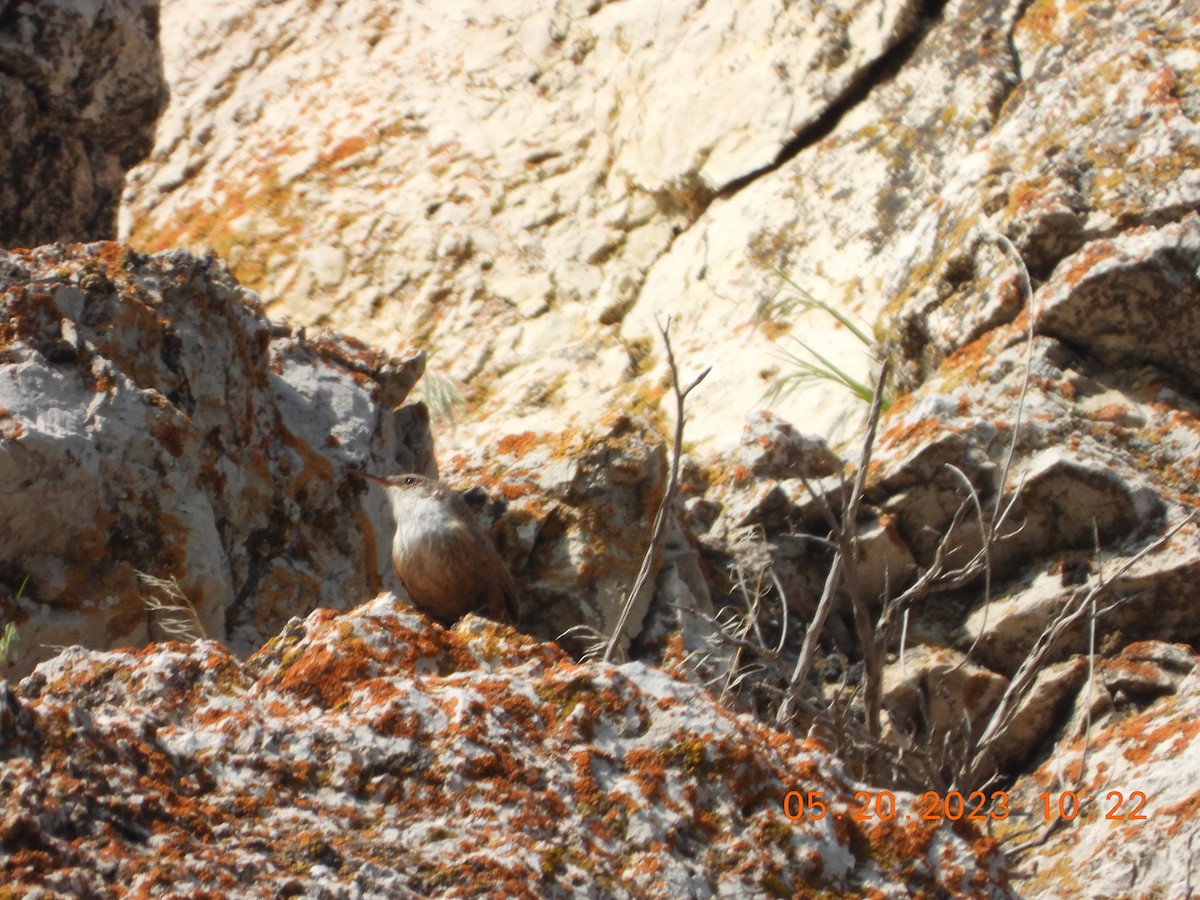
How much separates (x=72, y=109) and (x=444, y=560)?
3.29m

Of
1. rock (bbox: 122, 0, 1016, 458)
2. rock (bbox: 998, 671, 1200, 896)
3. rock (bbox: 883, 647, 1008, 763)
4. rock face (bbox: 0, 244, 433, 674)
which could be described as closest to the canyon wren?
rock face (bbox: 0, 244, 433, 674)

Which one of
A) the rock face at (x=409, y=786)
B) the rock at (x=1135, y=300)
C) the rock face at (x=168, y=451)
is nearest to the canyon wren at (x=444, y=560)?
the rock face at (x=168, y=451)

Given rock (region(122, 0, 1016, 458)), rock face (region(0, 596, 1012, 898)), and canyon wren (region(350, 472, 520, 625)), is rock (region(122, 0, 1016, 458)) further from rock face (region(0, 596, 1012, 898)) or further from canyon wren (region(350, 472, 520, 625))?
rock face (region(0, 596, 1012, 898))

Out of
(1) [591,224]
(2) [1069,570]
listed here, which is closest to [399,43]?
(1) [591,224]

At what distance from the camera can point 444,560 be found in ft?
15.1

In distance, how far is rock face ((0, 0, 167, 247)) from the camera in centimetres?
614

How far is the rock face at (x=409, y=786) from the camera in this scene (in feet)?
6.79

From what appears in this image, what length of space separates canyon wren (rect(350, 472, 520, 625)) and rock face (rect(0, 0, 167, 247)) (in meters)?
2.64

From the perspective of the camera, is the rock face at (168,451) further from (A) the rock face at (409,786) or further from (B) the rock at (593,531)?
(A) the rock face at (409,786)

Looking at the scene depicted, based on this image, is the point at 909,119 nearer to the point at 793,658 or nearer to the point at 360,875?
the point at 793,658

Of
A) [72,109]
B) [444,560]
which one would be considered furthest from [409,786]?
[72,109]

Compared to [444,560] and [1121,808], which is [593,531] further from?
[1121,808]

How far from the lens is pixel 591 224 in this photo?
882cm

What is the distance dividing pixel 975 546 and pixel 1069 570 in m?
0.43
